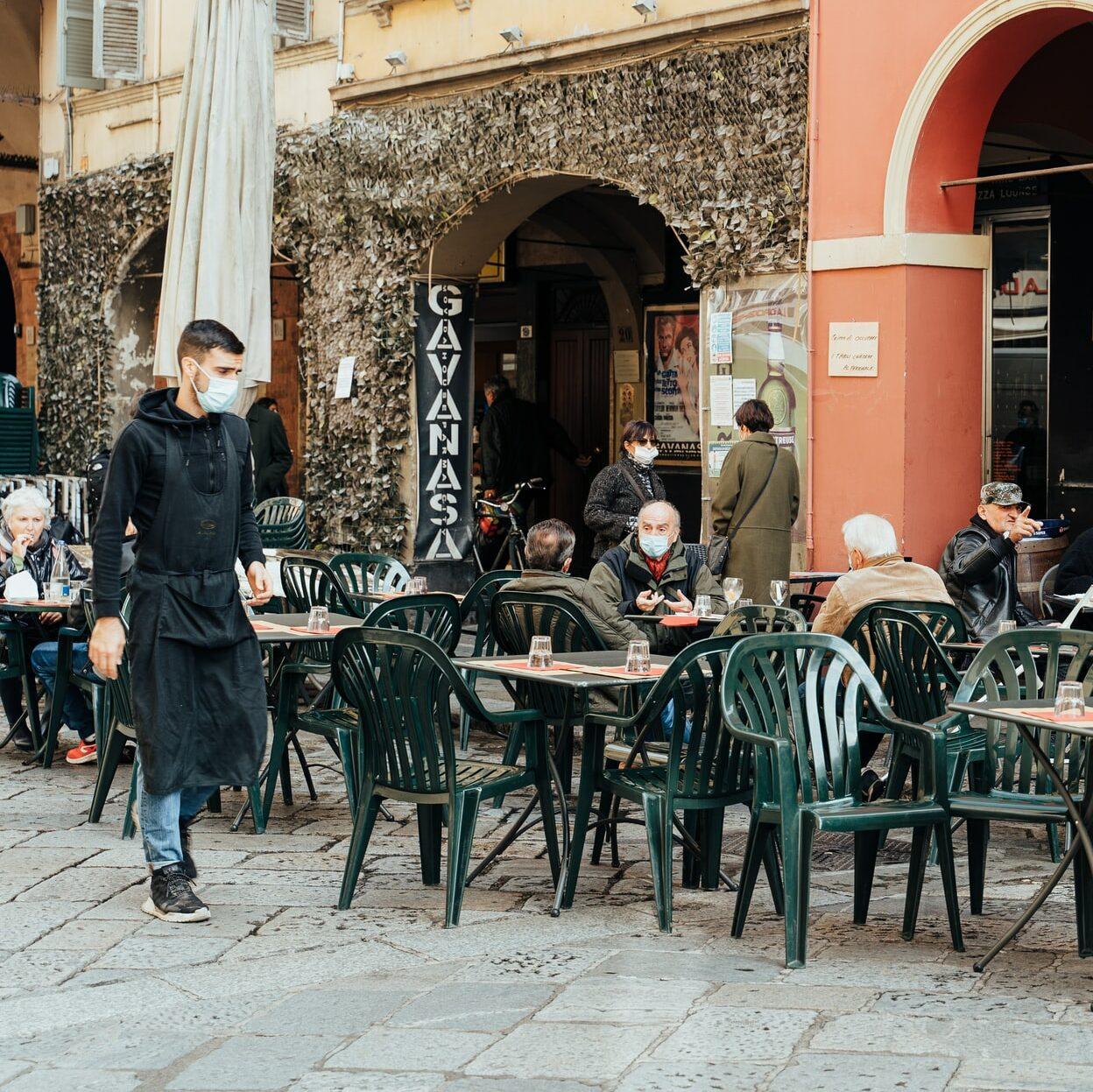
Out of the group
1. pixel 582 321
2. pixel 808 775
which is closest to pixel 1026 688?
pixel 808 775

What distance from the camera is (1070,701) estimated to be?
5336 millimetres

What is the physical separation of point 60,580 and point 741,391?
4.38 meters

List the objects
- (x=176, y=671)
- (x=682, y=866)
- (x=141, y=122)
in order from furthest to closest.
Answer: (x=141, y=122) → (x=682, y=866) → (x=176, y=671)

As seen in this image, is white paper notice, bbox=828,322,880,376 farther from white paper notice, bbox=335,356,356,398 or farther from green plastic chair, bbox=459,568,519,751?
white paper notice, bbox=335,356,356,398

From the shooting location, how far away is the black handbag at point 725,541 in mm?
10211

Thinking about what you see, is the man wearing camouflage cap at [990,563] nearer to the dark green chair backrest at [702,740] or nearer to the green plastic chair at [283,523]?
the dark green chair backrest at [702,740]

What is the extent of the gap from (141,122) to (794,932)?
1311 cm

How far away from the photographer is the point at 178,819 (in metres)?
6.00

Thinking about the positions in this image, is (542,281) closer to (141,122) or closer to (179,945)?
(141,122)

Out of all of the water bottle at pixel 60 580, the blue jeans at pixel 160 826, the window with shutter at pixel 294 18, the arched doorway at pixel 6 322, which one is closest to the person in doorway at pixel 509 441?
the window with shutter at pixel 294 18

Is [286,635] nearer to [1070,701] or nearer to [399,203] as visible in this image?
[1070,701]

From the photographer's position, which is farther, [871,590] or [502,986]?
[871,590]

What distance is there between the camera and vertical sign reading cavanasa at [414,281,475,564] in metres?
14.2

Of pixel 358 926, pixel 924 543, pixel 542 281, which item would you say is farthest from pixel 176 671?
pixel 542 281
